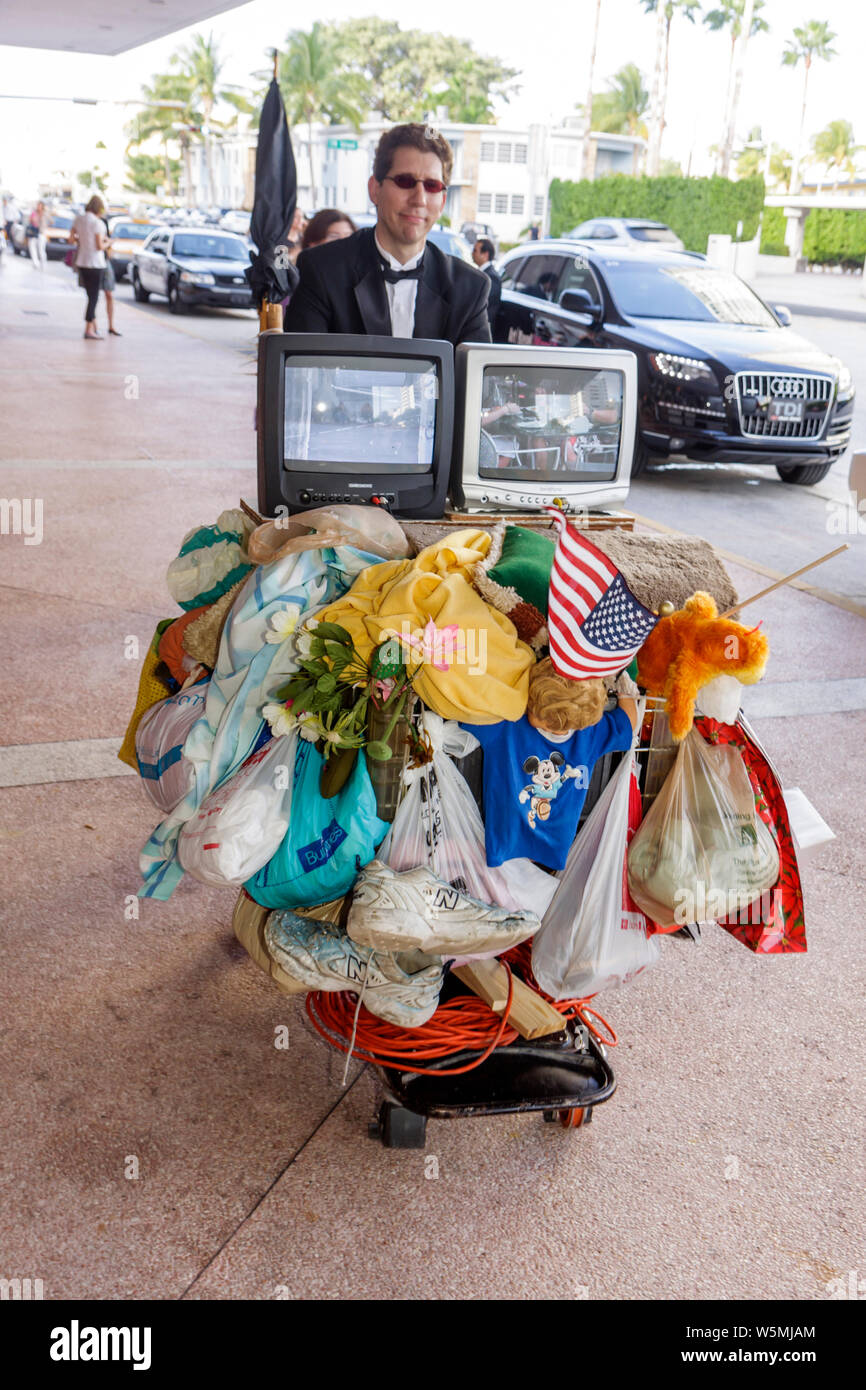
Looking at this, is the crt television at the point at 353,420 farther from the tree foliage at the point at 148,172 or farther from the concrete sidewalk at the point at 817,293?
the tree foliage at the point at 148,172

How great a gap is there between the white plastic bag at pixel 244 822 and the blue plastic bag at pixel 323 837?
0.03m

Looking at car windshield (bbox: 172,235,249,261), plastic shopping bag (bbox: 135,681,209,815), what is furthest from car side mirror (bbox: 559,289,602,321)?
car windshield (bbox: 172,235,249,261)

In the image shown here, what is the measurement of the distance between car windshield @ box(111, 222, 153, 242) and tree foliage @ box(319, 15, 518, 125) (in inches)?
1629

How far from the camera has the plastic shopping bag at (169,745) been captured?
8.17ft

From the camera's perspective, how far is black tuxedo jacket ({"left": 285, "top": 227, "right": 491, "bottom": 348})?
11.5 ft

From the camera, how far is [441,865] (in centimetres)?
231

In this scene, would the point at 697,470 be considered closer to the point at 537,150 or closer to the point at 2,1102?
the point at 2,1102

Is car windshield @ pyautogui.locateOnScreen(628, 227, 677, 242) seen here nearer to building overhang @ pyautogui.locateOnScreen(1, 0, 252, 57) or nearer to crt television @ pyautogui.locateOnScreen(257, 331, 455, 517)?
building overhang @ pyautogui.locateOnScreen(1, 0, 252, 57)

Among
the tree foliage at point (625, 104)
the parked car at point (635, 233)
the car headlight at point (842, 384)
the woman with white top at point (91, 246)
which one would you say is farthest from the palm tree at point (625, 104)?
the car headlight at point (842, 384)

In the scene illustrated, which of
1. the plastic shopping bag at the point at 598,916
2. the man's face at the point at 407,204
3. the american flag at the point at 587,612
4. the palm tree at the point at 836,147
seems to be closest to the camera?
the american flag at the point at 587,612

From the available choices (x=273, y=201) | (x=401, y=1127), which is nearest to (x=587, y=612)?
(x=401, y=1127)

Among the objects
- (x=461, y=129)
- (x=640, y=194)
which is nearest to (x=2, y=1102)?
(x=640, y=194)

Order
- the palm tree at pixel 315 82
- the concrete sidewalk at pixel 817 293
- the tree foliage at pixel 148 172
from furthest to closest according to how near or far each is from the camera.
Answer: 1. the tree foliage at pixel 148 172
2. the palm tree at pixel 315 82
3. the concrete sidewalk at pixel 817 293
